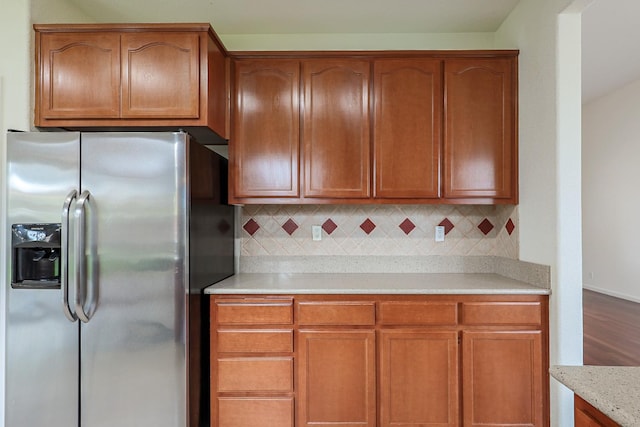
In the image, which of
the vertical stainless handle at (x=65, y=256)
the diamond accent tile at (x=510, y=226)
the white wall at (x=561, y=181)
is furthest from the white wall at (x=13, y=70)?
the diamond accent tile at (x=510, y=226)

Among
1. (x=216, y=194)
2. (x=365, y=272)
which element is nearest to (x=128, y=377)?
(x=216, y=194)

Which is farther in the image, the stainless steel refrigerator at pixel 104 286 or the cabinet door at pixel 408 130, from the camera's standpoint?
the cabinet door at pixel 408 130

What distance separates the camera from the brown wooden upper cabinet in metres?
2.15

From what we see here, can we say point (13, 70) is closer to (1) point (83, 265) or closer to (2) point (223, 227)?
(1) point (83, 265)

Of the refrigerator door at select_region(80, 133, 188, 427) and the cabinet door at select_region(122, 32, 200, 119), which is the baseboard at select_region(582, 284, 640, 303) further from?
the cabinet door at select_region(122, 32, 200, 119)

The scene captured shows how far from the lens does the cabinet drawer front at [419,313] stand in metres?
2.17

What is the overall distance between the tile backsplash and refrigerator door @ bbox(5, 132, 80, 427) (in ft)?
3.99

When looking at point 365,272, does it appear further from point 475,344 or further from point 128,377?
point 128,377

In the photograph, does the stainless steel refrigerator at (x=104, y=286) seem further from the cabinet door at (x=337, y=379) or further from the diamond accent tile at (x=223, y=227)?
the cabinet door at (x=337, y=379)

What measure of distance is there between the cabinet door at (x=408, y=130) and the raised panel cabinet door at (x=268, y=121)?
56 cm

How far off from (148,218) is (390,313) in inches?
57.1

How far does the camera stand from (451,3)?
244 centimetres

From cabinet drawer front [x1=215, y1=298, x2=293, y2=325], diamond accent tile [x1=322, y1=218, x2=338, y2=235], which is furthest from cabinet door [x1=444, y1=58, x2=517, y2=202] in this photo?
cabinet drawer front [x1=215, y1=298, x2=293, y2=325]

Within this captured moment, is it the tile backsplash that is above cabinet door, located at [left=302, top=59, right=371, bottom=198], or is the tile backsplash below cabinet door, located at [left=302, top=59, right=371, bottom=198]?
below
